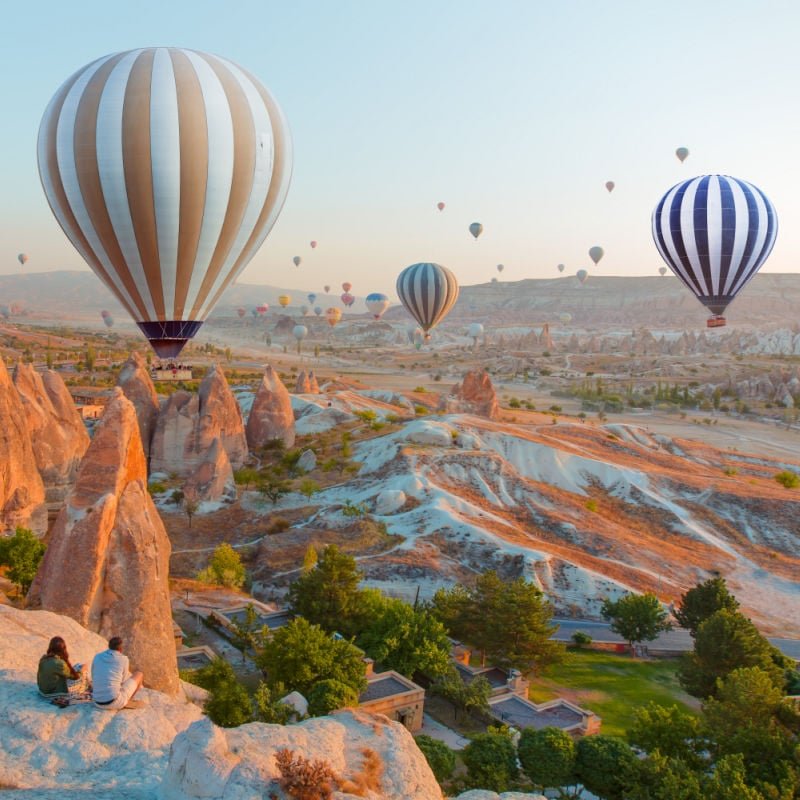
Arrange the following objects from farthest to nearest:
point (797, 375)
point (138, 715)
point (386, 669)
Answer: point (797, 375), point (386, 669), point (138, 715)

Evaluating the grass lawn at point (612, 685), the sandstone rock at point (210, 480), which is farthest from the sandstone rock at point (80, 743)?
the sandstone rock at point (210, 480)

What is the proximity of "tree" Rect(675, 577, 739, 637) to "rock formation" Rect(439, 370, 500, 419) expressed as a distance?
2822 centimetres

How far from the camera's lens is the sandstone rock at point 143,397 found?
133 feet

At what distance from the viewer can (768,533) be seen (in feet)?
127

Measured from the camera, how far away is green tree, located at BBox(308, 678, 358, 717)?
17.4 metres

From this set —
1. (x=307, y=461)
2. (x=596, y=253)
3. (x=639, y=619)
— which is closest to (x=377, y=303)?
(x=596, y=253)

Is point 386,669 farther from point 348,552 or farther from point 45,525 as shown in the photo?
point 45,525

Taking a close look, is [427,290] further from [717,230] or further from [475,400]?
[717,230]

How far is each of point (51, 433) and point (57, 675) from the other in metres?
26.8

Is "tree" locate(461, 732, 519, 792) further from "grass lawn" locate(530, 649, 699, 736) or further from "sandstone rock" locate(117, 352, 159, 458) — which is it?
"sandstone rock" locate(117, 352, 159, 458)

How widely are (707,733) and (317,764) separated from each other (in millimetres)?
12090

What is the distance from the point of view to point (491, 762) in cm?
1619

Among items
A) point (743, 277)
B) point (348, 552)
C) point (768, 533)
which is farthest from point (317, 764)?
point (743, 277)

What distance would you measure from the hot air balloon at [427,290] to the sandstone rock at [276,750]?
62.7 metres
